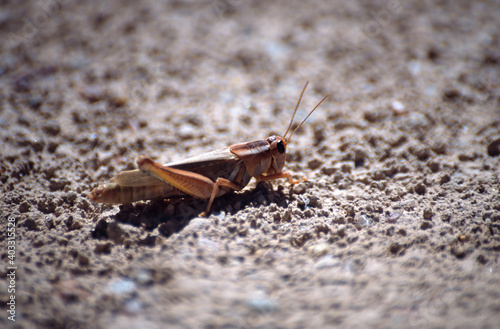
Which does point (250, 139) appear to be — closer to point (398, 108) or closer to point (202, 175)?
point (202, 175)

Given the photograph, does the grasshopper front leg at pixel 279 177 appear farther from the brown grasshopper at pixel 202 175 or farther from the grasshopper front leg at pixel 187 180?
the grasshopper front leg at pixel 187 180

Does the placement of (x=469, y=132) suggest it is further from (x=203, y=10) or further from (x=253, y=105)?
(x=203, y=10)

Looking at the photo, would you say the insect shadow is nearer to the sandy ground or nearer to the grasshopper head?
the sandy ground

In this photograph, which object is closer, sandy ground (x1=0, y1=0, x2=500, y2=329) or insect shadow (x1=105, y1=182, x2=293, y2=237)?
sandy ground (x1=0, y1=0, x2=500, y2=329)

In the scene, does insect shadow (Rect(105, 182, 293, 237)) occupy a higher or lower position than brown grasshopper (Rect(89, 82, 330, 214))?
lower

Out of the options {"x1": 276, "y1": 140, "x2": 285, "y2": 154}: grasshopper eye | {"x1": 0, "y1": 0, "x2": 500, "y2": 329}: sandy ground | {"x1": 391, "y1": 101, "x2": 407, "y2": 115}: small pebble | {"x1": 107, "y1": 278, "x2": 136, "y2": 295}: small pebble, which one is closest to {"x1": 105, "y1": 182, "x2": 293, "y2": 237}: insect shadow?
{"x1": 0, "y1": 0, "x2": 500, "y2": 329}: sandy ground

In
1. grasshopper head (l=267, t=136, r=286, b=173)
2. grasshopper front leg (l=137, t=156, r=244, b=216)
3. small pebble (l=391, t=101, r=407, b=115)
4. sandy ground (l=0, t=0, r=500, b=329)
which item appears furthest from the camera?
small pebble (l=391, t=101, r=407, b=115)

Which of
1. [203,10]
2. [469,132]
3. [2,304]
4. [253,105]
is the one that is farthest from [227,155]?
[203,10]
